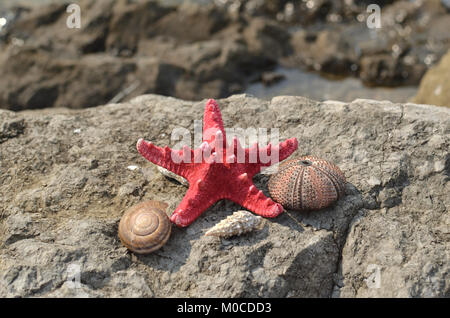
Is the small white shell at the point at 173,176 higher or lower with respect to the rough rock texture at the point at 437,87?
lower

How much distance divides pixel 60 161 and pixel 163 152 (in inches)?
53.9

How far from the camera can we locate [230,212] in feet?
15.5

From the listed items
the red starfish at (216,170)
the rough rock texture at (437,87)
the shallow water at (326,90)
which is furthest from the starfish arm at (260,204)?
the shallow water at (326,90)

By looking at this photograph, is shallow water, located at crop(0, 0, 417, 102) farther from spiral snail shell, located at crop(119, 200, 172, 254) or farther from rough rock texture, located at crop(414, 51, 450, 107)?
spiral snail shell, located at crop(119, 200, 172, 254)

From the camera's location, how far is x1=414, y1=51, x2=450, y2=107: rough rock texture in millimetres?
8266

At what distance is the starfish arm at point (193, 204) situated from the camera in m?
4.48

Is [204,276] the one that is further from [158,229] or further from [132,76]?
[132,76]

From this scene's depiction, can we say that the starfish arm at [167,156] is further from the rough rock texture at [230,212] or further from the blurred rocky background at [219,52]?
the blurred rocky background at [219,52]

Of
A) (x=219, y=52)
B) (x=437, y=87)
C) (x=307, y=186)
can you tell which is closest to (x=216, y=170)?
(x=307, y=186)

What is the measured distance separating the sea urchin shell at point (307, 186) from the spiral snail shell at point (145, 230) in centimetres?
106

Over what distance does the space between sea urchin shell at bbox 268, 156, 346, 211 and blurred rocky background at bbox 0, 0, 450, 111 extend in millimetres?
4581

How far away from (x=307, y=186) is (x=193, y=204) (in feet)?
3.35

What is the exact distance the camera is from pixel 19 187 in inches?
202
